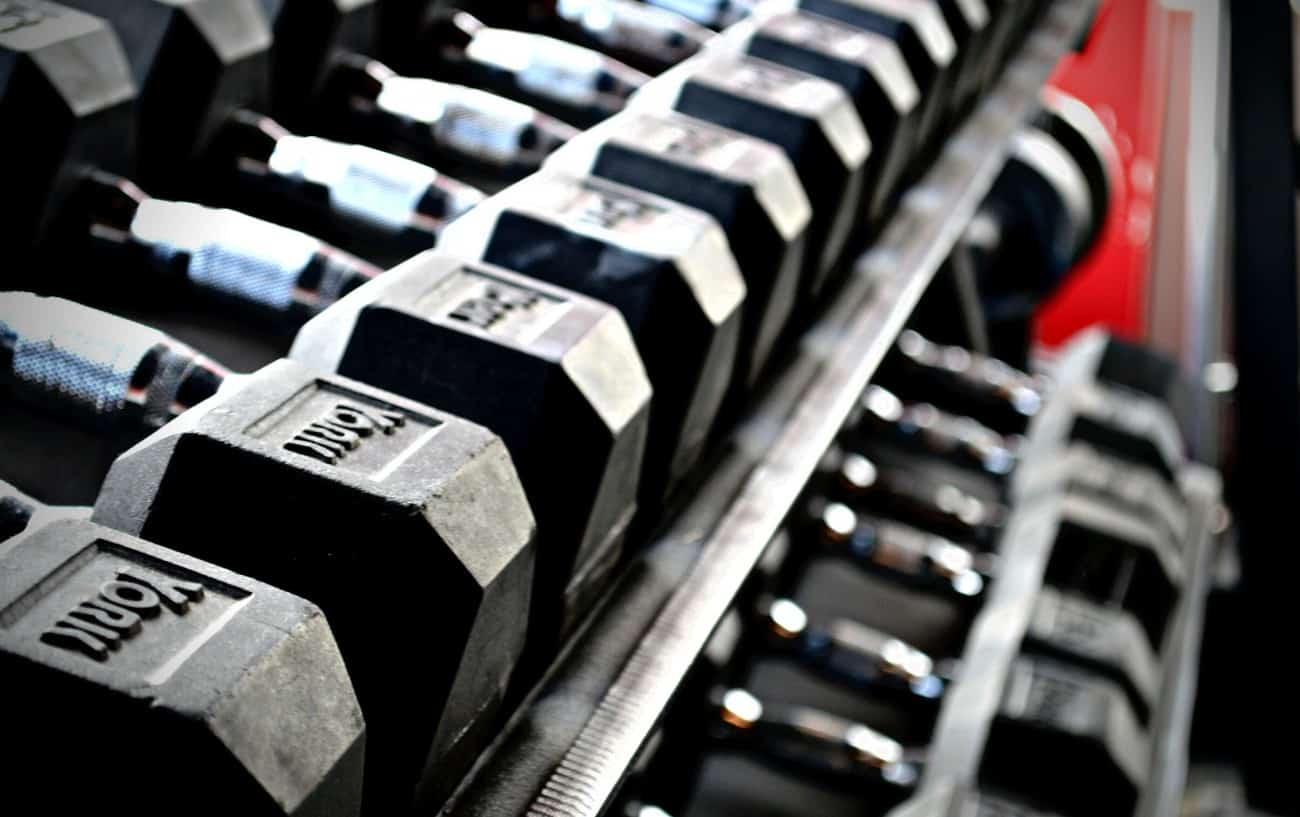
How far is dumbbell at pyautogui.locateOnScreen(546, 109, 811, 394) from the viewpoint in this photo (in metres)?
0.77

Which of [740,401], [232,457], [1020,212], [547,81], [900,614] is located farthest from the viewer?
[1020,212]

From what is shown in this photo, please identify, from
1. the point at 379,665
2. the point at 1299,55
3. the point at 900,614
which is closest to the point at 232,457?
the point at 379,665

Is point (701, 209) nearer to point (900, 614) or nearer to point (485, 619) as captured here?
point (485, 619)

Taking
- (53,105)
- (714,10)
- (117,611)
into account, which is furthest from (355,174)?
(714,10)

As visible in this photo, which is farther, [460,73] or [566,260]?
[460,73]

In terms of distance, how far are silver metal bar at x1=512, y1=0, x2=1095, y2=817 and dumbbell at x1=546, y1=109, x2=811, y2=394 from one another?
0.05m

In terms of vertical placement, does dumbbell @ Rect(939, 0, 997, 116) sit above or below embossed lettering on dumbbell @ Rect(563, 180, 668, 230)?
above

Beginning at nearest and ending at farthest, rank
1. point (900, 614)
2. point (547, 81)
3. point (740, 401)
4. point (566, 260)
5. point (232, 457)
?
point (232, 457)
point (566, 260)
point (740, 401)
point (547, 81)
point (900, 614)

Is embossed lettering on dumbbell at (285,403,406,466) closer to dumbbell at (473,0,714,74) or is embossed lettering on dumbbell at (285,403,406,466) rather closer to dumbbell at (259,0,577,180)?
dumbbell at (259,0,577,180)

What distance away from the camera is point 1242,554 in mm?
1565

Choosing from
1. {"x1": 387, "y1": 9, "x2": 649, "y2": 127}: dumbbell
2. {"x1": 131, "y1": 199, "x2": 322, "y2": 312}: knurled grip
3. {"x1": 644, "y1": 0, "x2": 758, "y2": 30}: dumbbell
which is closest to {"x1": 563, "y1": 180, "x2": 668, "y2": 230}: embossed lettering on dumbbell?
{"x1": 131, "y1": 199, "x2": 322, "y2": 312}: knurled grip

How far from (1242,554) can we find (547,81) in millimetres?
916

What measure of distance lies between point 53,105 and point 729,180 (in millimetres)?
295

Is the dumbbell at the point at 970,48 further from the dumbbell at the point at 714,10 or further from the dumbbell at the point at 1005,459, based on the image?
the dumbbell at the point at 1005,459
